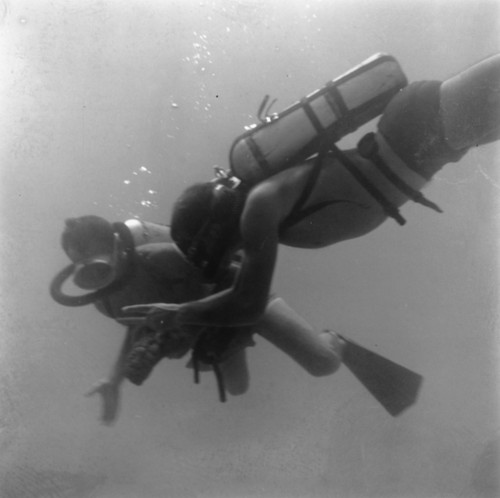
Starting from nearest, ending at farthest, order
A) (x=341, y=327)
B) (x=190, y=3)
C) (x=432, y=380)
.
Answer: (x=190, y=3) → (x=432, y=380) → (x=341, y=327)

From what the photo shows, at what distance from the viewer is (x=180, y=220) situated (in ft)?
8.50

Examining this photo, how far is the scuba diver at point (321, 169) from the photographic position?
2275 mm

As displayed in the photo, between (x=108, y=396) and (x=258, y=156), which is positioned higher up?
(x=258, y=156)

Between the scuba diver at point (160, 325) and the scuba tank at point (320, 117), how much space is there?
0.78 m

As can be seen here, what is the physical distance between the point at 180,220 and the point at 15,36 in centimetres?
429

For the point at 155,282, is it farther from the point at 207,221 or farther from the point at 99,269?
the point at 207,221

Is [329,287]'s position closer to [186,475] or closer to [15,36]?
[186,475]

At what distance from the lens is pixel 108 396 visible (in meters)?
3.56

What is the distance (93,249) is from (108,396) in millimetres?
1172

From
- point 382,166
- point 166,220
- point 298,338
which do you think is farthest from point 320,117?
point 166,220

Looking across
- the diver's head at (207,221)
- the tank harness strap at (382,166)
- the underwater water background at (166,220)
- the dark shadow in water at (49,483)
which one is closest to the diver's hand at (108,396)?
the diver's head at (207,221)

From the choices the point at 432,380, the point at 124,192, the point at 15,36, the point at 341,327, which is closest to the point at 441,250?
the point at 432,380

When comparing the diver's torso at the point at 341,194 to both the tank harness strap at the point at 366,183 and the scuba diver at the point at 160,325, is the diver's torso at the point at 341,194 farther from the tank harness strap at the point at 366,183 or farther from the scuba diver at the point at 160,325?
the scuba diver at the point at 160,325

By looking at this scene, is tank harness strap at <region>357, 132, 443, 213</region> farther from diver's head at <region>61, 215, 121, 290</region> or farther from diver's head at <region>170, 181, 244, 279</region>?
diver's head at <region>61, 215, 121, 290</region>
